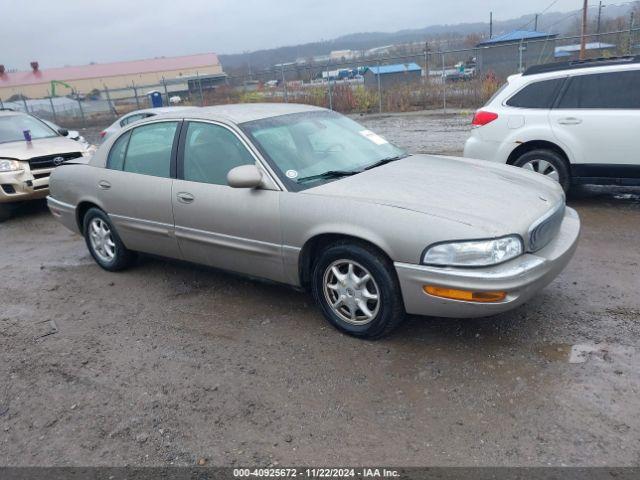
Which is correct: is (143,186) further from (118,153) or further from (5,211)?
(5,211)

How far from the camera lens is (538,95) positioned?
6.72 metres

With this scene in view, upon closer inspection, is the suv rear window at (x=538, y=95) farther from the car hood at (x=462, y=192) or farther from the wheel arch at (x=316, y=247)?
the wheel arch at (x=316, y=247)

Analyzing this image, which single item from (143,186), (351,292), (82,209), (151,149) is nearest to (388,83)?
(82,209)

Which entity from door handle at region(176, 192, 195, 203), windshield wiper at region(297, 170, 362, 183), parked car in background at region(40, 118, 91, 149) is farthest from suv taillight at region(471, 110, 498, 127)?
parked car in background at region(40, 118, 91, 149)

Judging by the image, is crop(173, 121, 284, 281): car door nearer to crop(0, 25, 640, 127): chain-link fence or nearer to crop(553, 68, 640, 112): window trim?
crop(553, 68, 640, 112): window trim

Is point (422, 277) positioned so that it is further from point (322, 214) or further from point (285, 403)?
point (285, 403)

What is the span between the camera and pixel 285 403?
3201mm

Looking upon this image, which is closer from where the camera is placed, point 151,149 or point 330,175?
point 330,175

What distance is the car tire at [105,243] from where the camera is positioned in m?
5.40

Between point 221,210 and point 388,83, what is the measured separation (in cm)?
2265

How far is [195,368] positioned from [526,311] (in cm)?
242

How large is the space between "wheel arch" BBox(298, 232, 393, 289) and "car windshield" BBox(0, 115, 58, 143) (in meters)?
7.38

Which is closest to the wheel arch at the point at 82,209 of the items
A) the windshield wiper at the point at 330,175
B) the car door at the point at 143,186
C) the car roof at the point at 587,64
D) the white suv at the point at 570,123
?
the car door at the point at 143,186

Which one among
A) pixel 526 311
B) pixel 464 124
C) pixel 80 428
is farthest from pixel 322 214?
pixel 464 124
